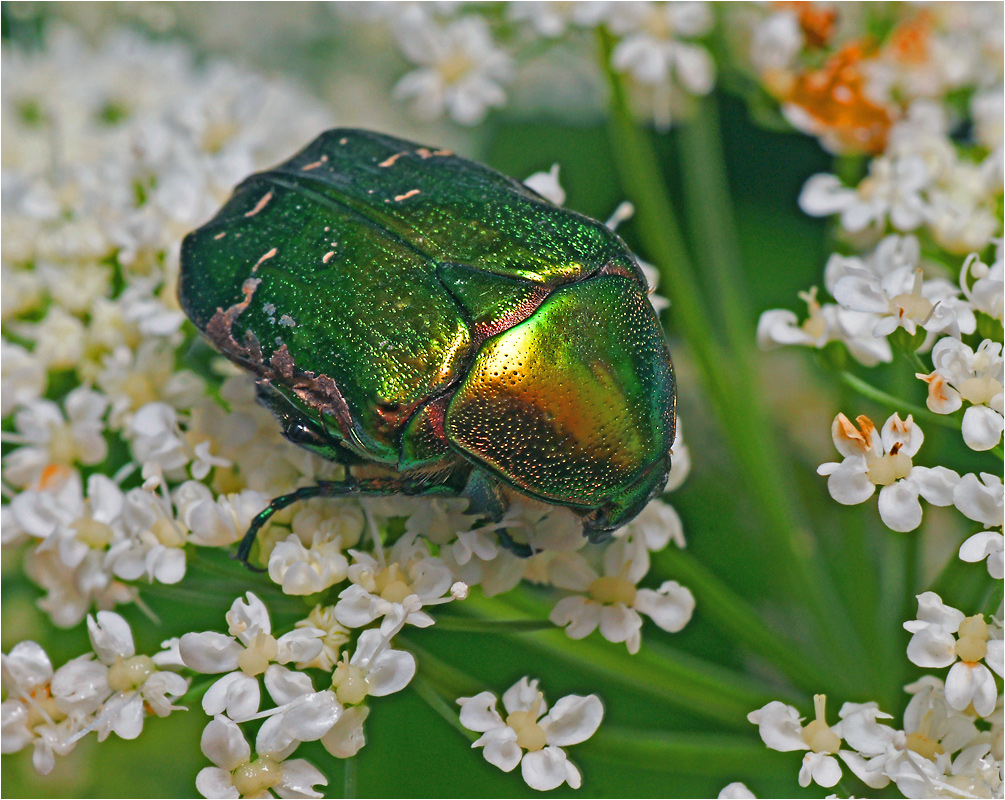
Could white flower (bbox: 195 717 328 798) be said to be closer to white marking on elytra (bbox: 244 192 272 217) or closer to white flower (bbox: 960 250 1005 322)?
white marking on elytra (bbox: 244 192 272 217)

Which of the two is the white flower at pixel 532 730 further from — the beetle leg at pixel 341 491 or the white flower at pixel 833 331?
the white flower at pixel 833 331

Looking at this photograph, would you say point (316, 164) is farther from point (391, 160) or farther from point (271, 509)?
point (271, 509)

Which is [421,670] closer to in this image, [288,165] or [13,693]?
[13,693]

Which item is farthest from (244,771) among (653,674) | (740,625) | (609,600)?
(740,625)

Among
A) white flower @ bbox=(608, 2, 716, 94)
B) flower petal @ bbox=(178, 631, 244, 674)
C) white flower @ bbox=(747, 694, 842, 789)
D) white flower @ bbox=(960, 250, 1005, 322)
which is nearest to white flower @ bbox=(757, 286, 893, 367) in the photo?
white flower @ bbox=(960, 250, 1005, 322)

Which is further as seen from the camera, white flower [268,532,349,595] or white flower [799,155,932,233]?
white flower [799,155,932,233]

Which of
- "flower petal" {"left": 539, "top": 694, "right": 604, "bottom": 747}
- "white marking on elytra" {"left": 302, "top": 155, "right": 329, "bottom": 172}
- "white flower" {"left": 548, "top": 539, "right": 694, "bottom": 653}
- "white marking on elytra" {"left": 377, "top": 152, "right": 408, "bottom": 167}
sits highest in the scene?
"white marking on elytra" {"left": 302, "top": 155, "right": 329, "bottom": 172}
